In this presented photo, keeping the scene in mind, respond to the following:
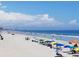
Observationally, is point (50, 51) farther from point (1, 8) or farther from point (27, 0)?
point (1, 8)

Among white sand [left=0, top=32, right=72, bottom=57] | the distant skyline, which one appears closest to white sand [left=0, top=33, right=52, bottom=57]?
white sand [left=0, top=32, right=72, bottom=57]

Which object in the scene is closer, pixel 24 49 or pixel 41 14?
pixel 24 49

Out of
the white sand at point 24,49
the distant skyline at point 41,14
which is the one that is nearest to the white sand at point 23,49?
the white sand at point 24,49

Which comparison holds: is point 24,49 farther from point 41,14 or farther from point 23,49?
point 41,14

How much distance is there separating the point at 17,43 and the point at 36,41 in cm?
41

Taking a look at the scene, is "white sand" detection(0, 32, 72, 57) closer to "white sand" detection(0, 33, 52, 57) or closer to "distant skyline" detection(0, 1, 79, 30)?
"white sand" detection(0, 33, 52, 57)

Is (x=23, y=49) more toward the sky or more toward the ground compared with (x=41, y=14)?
more toward the ground

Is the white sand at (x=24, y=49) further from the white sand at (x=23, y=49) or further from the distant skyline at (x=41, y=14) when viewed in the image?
the distant skyline at (x=41, y=14)

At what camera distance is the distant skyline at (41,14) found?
4.03m

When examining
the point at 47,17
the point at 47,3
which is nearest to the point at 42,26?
the point at 47,17

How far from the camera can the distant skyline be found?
4031 mm

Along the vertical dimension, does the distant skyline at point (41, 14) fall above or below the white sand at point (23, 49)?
above

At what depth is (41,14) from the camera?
4.19 m

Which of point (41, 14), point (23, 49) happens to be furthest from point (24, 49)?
point (41, 14)
